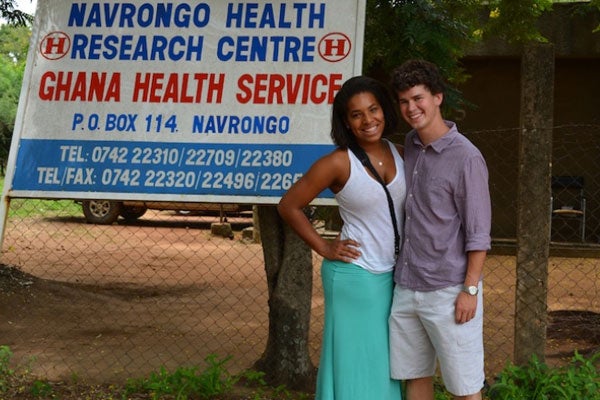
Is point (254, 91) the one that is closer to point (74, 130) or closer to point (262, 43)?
point (262, 43)

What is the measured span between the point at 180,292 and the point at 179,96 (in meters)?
5.12

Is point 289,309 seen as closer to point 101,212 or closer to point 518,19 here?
point 518,19

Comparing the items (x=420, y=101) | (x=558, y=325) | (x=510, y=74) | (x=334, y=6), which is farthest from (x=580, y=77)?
(x=420, y=101)

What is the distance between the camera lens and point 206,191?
13.1 ft

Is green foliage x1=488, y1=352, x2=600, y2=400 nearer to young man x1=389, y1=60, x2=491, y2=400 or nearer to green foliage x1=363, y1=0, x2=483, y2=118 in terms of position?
young man x1=389, y1=60, x2=491, y2=400

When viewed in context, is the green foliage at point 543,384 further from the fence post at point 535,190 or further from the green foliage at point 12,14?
the green foliage at point 12,14

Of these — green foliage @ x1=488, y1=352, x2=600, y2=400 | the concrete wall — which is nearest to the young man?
green foliage @ x1=488, y1=352, x2=600, y2=400

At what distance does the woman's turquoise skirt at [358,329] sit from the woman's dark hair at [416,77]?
2.31 feet

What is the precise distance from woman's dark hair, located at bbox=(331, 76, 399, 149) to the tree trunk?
1.60 meters

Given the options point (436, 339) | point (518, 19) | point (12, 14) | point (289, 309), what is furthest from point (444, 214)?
point (12, 14)

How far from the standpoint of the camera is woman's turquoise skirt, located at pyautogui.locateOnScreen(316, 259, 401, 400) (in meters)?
3.02

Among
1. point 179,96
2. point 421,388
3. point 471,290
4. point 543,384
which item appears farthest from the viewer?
point 179,96

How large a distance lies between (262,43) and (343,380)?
6.11 ft

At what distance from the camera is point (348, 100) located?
301 cm
